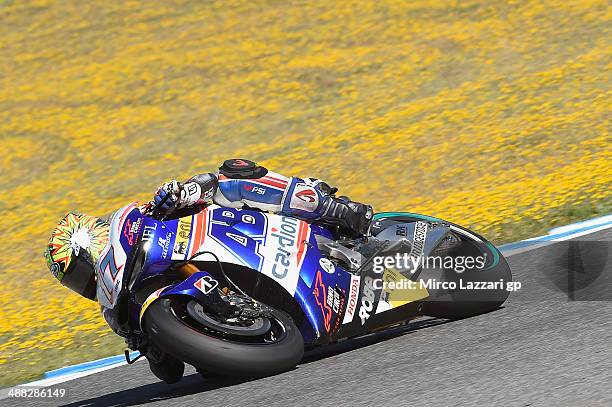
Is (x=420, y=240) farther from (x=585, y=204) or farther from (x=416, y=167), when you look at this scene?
(x=416, y=167)

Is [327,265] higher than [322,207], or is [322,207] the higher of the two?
[322,207]

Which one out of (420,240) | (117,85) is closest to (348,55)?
(117,85)

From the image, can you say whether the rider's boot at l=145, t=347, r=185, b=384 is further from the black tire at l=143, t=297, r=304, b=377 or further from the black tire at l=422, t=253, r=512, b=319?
the black tire at l=422, t=253, r=512, b=319

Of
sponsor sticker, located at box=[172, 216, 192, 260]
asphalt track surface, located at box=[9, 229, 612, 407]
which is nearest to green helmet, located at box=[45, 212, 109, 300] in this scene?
sponsor sticker, located at box=[172, 216, 192, 260]

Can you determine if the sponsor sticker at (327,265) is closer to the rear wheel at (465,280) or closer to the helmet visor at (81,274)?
the rear wheel at (465,280)

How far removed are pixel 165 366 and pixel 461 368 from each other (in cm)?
179

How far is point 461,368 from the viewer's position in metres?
5.11

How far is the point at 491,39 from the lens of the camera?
1436 centimetres

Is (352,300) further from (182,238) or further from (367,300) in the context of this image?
(182,238)

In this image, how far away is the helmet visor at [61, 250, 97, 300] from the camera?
225 inches

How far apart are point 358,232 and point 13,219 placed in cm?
689

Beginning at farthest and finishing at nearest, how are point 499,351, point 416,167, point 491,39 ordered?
Answer: point 491,39 < point 416,167 < point 499,351

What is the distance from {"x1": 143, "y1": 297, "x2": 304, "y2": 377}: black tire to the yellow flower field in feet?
8.54

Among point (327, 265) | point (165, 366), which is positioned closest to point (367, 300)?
point (327, 265)
